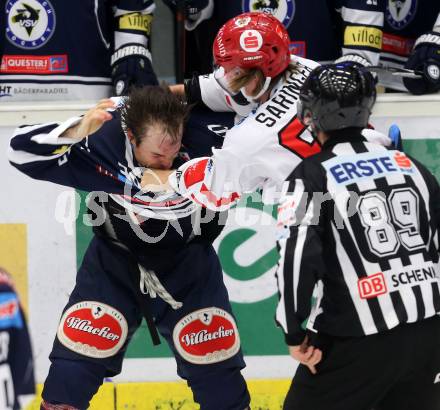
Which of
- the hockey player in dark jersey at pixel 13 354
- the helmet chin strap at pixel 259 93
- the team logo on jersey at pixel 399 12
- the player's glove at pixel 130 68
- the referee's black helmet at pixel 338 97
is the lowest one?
the hockey player in dark jersey at pixel 13 354

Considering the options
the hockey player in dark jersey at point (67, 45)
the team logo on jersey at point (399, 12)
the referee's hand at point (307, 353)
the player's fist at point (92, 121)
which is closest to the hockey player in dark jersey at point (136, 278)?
the player's fist at point (92, 121)

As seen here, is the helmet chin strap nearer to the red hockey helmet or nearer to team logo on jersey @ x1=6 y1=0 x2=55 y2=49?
the red hockey helmet

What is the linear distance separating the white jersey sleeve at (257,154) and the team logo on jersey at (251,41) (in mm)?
144

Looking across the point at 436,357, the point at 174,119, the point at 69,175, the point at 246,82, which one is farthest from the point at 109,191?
the point at 436,357

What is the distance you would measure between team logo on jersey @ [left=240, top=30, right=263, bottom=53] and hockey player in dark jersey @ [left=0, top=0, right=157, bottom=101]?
1153 mm

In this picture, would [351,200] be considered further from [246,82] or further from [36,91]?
[36,91]

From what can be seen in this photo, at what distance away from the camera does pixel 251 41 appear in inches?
111

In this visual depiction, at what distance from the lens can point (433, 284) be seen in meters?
2.51

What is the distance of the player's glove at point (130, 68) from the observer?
3.88 m

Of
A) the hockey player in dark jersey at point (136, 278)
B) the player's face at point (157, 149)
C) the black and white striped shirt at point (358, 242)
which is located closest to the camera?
the black and white striped shirt at point (358, 242)

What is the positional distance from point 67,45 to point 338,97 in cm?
179

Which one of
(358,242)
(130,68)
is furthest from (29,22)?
(358,242)

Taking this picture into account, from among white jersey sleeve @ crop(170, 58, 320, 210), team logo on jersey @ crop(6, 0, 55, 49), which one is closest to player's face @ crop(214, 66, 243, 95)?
white jersey sleeve @ crop(170, 58, 320, 210)

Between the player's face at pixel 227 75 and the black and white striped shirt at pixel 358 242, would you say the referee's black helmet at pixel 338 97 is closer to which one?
the black and white striped shirt at pixel 358 242
